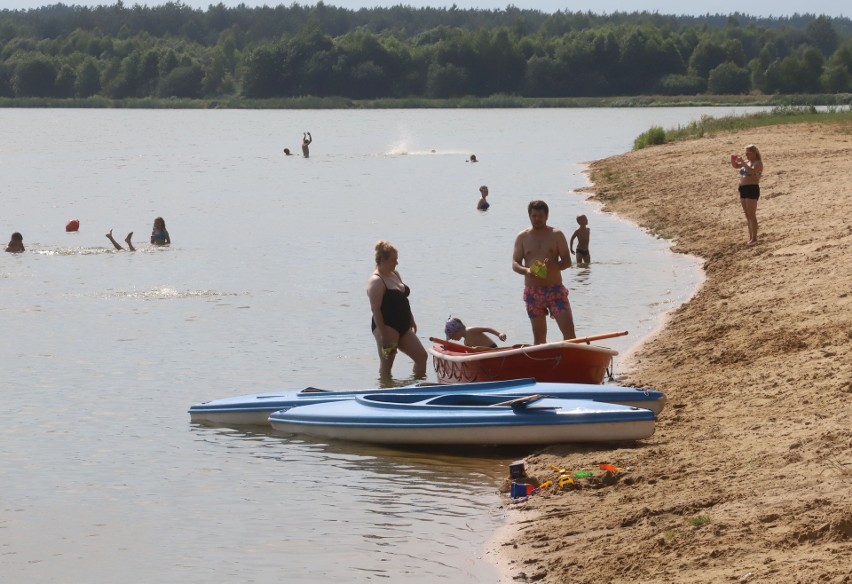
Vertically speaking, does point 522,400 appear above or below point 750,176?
below

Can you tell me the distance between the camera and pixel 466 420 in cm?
992

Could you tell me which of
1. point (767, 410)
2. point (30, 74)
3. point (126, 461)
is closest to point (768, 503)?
point (767, 410)

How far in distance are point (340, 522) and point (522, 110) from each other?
120762 mm

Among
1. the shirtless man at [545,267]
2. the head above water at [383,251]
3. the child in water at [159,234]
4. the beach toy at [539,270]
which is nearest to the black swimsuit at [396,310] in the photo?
the head above water at [383,251]

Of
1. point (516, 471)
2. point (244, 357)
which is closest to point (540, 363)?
point (516, 471)

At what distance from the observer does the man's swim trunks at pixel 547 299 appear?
1192cm

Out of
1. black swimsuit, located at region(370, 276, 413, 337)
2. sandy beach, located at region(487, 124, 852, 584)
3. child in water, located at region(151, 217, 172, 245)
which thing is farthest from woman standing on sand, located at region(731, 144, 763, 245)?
child in water, located at region(151, 217, 172, 245)

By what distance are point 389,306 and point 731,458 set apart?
4563 millimetres

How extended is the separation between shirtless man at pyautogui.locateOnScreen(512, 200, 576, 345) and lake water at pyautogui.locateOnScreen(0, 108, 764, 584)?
1836mm

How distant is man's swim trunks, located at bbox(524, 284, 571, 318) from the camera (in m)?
11.9

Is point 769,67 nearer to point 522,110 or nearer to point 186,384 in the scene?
point 522,110

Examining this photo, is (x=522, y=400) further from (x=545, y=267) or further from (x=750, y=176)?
(x=750, y=176)

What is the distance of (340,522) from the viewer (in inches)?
345

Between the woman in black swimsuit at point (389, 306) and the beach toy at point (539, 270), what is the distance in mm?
1182
